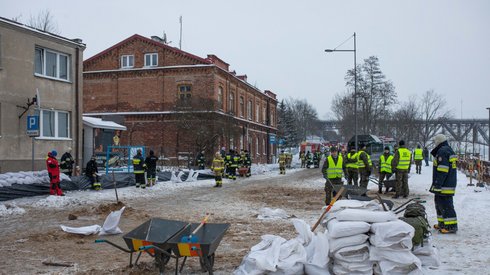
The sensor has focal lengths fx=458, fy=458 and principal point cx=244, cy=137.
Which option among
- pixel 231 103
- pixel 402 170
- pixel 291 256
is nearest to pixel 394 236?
pixel 291 256

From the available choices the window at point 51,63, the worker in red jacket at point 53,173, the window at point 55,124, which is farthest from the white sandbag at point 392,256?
the window at point 51,63

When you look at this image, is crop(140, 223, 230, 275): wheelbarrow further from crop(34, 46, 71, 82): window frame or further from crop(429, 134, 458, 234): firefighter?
crop(34, 46, 71, 82): window frame

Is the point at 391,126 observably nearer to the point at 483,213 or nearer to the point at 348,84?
the point at 348,84

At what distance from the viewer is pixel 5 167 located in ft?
61.5

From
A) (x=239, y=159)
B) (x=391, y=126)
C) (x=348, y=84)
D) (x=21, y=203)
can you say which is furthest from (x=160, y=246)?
(x=391, y=126)

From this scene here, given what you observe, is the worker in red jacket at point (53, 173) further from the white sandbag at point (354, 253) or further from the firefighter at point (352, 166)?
the white sandbag at point (354, 253)

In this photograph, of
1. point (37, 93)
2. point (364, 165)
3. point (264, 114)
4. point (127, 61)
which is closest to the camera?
point (364, 165)

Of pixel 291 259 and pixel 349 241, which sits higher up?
pixel 349 241

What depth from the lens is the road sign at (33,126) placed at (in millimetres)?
17734

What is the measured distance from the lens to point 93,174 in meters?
17.8

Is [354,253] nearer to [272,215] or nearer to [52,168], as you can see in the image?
[272,215]

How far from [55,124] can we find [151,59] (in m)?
16.9

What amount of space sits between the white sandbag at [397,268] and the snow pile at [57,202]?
11.0 meters

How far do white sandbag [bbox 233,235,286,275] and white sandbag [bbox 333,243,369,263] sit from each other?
2.46 feet
